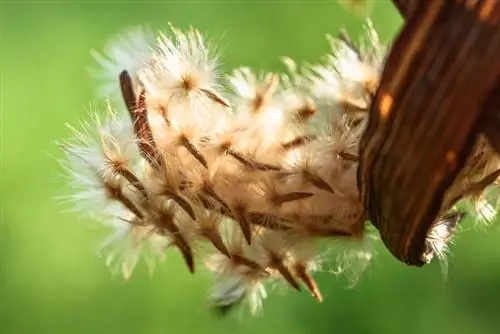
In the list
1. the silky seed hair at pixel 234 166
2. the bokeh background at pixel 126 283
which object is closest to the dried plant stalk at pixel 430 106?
the silky seed hair at pixel 234 166

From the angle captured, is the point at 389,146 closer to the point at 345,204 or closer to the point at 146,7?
the point at 345,204

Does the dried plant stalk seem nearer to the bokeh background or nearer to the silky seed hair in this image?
the silky seed hair

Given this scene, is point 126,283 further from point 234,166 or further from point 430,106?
point 430,106

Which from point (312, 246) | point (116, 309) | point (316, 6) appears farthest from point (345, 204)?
point (316, 6)

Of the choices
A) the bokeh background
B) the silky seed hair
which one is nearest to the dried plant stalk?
the silky seed hair

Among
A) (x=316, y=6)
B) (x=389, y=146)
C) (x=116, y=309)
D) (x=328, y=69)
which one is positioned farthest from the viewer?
(x=316, y=6)
